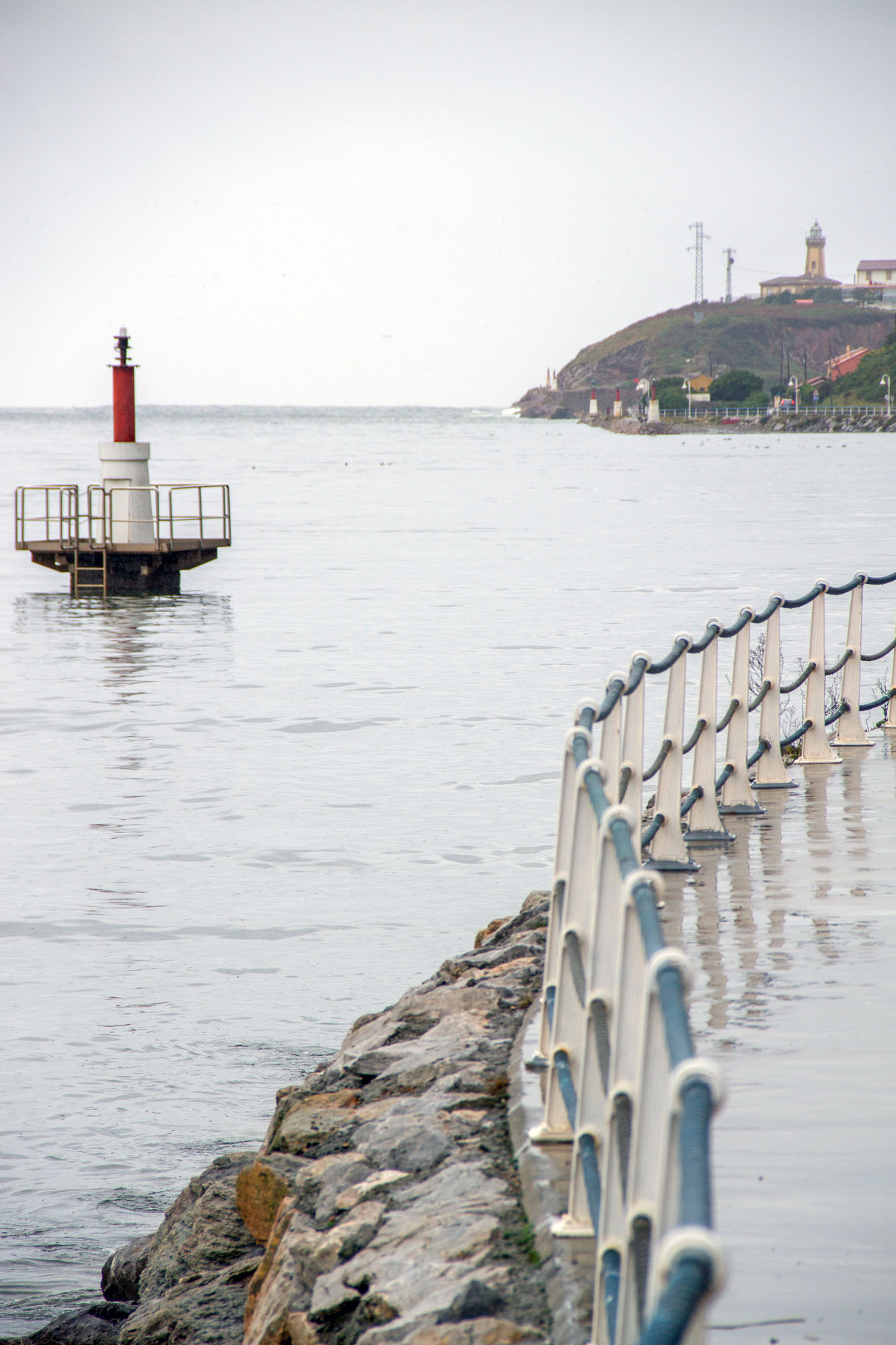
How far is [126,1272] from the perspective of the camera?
632 cm

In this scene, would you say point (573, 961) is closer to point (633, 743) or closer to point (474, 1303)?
point (474, 1303)

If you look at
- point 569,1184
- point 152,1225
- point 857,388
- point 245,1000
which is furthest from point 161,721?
point 857,388

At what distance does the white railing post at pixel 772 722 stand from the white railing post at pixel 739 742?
36 cm

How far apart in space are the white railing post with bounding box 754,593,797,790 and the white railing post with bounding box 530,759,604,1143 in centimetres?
477

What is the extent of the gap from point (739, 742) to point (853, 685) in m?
1.97

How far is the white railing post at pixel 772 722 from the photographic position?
8.92 m

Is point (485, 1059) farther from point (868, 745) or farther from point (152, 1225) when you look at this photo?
point (868, 745)

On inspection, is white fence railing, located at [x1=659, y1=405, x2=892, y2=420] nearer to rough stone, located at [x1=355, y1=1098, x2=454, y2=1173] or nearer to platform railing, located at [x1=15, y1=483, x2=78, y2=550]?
platform railing, located at [x1=15, y1=483, x2=78, y2=550]

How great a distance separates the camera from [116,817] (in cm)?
1512

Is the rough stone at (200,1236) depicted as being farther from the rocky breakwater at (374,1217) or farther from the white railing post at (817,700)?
the white railing post at (817,700)

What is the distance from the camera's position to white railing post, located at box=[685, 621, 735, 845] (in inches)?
303

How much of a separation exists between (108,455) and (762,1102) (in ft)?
103

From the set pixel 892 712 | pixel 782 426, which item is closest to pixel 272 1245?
pixel 892 712

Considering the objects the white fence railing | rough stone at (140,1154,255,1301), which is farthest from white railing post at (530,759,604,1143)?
the white fence railing
